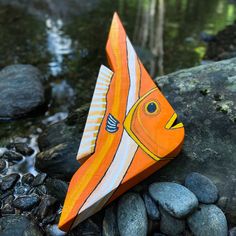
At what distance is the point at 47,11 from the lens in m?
11.9

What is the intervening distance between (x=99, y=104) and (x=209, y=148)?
4.67 ft

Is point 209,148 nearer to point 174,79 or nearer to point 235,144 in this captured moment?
point 235,144

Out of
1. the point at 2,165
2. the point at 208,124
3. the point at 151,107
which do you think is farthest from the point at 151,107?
Result: the point at 2,165

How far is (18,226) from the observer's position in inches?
147

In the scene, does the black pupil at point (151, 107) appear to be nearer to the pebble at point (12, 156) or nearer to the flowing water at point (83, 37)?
the pebble at point (12, 156)

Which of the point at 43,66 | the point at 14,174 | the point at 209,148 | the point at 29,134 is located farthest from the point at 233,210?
the point at 43,66

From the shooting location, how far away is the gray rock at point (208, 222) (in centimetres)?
352

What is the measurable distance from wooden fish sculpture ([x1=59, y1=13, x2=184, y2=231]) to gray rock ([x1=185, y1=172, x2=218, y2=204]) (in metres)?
0.33

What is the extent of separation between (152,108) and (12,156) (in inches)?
86.8

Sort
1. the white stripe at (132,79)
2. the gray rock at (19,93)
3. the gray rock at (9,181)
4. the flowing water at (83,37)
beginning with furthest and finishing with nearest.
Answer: the flowing water at (83,37), the gray rock at (19,93), the gray rock at (9,181), the white stripe at (132,79)

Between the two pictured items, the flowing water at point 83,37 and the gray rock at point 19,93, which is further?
the flowing water at point 83,37

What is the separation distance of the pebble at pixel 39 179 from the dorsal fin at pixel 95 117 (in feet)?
3.04

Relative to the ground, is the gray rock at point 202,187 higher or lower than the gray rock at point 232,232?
higher

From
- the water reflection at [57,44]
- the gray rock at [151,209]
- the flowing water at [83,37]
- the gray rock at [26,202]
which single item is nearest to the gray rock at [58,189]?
the gray rock at [26,202]
